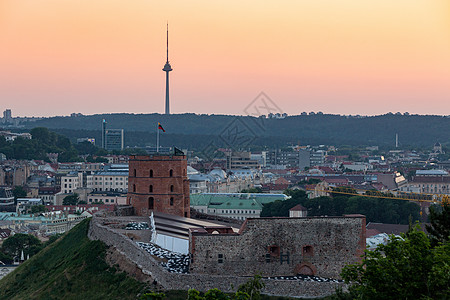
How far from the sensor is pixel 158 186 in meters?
58.4

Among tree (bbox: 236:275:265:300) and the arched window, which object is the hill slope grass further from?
tree (bbox: 236:275:265:300)

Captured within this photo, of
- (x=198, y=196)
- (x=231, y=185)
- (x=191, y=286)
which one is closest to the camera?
(x=191, y=286)

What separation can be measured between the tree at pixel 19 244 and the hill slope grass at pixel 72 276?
35.8m

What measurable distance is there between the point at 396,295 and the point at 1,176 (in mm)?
151434

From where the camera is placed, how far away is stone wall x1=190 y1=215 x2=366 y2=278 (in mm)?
40688

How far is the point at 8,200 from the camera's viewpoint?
494 ft

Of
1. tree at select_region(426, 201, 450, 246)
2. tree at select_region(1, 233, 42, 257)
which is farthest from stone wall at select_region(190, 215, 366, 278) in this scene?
tree at select_region(1, 233, 42, 257)

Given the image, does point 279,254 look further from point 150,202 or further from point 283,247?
point 150,202

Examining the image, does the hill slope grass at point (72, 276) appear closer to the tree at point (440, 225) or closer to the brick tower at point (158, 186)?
the brick tower at point (158, 186)

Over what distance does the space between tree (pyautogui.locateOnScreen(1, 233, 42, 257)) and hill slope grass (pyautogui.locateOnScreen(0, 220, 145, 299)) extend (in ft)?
117

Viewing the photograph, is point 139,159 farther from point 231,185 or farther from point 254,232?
point 231,185

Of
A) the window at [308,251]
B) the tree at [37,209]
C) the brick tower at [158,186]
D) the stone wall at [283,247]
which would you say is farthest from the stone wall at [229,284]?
the tree at [37,209]

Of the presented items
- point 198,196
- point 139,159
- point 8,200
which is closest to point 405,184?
point 198,196

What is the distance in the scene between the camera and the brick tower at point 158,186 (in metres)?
58.3
